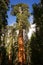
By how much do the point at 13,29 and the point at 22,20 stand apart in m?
1.79

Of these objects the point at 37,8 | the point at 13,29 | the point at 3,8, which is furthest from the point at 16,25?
the point at 37,8

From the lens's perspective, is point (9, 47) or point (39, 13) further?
point (9, 47)

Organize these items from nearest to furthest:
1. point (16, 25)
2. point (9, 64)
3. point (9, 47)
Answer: point (16, 25) → point (9, 64) → point (9, 47)

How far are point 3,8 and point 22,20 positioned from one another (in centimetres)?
1026

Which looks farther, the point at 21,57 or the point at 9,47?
the point at 9,47

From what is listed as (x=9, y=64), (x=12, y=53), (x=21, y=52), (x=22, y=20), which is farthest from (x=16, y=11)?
(x=12, y=53)

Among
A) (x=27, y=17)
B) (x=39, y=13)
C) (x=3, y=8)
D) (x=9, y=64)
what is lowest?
(x=9, y=64)

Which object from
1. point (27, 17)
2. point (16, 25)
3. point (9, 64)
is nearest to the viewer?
point (16, 25)

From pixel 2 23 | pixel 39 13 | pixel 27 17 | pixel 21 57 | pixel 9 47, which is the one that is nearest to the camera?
pixel 39 13

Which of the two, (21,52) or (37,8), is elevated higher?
(37,8)

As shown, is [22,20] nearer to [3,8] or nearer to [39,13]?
[3,8]

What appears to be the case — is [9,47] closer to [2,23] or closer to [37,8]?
[2,23]

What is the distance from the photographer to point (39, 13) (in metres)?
19.3

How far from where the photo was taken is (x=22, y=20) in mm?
33500
